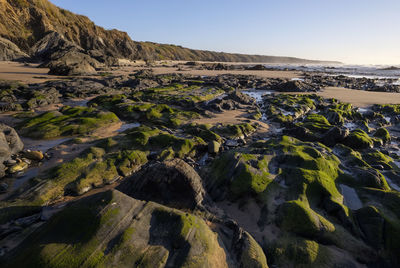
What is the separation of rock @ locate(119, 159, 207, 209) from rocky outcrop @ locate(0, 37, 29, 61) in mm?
53751

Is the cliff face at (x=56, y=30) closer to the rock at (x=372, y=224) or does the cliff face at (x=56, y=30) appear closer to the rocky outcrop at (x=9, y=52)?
the rocky outcrop at (x=9, y=52)

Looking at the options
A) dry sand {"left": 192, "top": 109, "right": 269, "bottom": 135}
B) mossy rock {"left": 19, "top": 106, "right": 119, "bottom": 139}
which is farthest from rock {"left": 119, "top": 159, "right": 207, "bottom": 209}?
dry sand {"left": 192, "top": 109, "right": 269, "bottom": 135}

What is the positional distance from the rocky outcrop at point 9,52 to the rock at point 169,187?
5375 centimetres

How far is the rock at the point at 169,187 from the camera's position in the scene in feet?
17.1

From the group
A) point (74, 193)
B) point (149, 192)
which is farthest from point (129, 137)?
point (149, 192)

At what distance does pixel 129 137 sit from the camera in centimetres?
916

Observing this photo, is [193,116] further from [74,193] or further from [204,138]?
[74,193]

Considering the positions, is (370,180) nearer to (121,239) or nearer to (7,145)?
(121,239)

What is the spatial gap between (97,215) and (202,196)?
2.77 m

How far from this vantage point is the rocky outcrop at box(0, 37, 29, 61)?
133 ft

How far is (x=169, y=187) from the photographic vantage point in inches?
208

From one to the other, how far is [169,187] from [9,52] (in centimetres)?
5572

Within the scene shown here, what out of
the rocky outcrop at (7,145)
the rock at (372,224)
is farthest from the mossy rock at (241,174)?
the rocky outcrop at (7,145)

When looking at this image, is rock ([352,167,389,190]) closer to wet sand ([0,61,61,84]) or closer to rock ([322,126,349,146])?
rock ([322,126,349,146])
